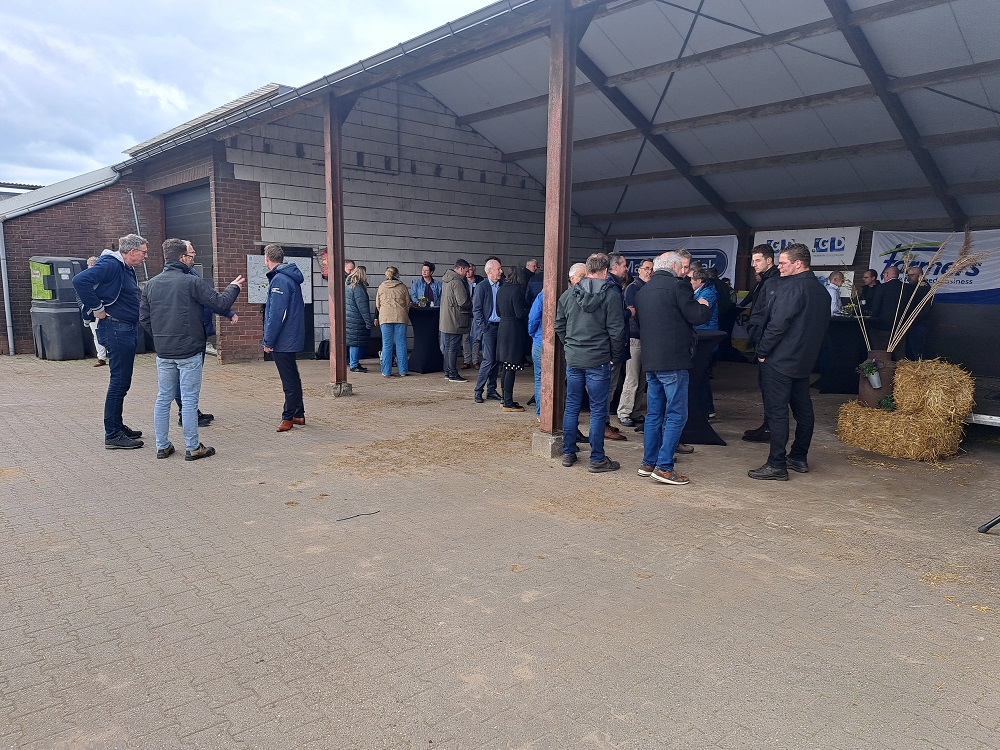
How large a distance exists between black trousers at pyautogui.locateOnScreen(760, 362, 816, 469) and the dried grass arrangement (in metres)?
1.03

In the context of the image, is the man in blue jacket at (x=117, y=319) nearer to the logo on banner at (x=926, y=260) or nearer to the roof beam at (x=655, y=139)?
the roof beam at (x=655, y=139)

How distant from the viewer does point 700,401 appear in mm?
6664

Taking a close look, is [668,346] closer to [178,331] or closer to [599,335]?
[599,335]

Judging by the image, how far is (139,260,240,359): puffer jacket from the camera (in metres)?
5.59

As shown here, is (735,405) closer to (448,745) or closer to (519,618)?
(519,618)

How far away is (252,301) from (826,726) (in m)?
11.2

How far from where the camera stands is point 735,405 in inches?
351

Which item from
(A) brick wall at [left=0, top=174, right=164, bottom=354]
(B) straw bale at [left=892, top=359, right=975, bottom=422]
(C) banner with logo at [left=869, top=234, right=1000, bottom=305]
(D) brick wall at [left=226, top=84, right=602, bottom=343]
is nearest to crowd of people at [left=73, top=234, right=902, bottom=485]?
(B) straw bale at [left=892, top=359, right=975, bottom=422]

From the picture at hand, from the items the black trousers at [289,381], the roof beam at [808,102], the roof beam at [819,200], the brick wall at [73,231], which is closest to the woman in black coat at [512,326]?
the black trousers at [289,381]

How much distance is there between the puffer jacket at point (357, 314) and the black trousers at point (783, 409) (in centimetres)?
669

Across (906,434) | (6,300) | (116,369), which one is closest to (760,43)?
(906,434)

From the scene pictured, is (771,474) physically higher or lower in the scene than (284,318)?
lower

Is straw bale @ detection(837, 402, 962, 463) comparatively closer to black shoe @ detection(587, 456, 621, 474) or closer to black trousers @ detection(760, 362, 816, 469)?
black trousers @ detection(760, 362, 816, 469)

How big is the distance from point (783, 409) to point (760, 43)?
5995 mm
